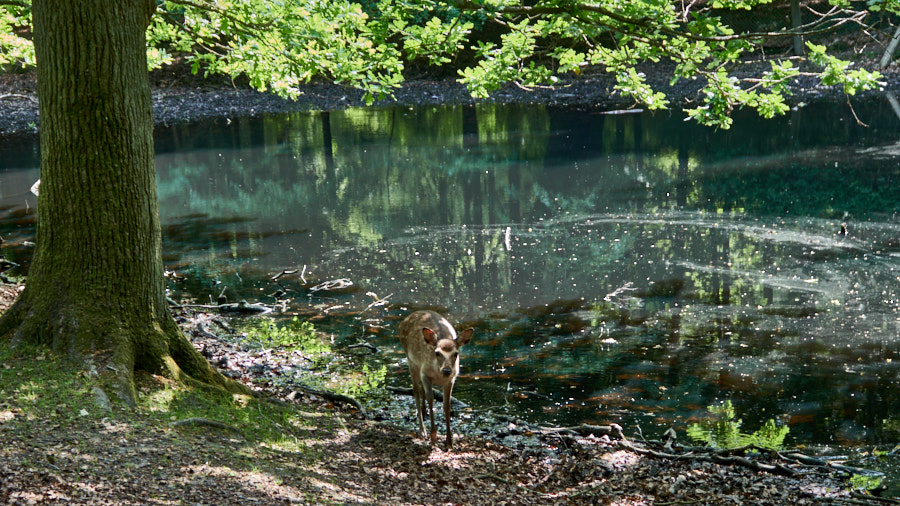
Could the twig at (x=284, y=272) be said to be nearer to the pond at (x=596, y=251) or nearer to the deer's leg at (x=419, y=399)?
the pond at (x=596, y=251)

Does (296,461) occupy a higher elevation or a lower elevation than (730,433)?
higher

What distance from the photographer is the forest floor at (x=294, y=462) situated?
5.13 metres

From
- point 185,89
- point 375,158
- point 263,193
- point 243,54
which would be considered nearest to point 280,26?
point 243,54

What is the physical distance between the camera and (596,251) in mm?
15227

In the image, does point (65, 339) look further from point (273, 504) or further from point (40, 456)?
point (273, 504)

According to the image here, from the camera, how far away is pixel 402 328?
27.5 ft

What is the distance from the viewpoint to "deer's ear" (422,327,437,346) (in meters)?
7.21

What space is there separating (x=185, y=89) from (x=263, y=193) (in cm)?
2182

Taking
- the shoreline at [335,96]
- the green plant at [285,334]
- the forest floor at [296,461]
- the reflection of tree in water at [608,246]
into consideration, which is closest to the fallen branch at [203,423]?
the forest floor at [296,461]

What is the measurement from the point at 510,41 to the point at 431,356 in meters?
4.53

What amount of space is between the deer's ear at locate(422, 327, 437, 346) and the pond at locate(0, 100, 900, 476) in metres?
1.81

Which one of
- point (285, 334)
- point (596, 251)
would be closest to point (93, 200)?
point (285, 334)

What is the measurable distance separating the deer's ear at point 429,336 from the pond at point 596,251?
181 centimetres

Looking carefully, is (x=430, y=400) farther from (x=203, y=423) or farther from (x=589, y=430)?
(x=203, y=423)
